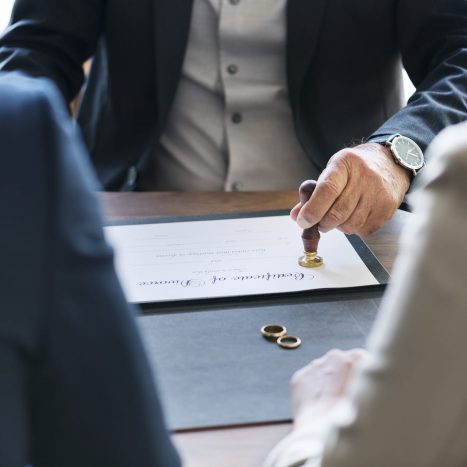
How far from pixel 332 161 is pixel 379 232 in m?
0.13

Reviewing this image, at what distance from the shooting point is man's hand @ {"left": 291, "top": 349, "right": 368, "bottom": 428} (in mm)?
677

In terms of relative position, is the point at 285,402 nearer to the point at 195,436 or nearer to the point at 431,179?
the point at 195,436

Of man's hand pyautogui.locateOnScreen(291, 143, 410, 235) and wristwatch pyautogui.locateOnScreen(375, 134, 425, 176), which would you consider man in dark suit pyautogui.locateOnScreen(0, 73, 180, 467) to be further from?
wristwatch pyautogui.locateOnScreen(375, 134, 425, 176)

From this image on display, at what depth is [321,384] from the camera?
0.71 metres

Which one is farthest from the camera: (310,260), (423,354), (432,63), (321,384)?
(432,63)

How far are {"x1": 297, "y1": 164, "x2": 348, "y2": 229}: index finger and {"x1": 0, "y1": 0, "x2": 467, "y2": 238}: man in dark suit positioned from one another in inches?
15.1

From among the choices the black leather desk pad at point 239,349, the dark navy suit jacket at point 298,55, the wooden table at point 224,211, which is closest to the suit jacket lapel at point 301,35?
the dark navy suit jacket at point 298,55

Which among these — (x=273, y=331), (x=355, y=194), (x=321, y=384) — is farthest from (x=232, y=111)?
(x=321, y=384)

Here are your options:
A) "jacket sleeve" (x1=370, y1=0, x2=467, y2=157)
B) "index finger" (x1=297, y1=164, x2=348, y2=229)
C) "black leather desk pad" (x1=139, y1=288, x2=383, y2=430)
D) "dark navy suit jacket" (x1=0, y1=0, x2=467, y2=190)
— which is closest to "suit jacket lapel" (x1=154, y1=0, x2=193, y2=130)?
"dark navy suit jacket" (x1=0, y1=0, x2=467, y2=190)

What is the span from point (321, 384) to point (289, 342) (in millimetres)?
121

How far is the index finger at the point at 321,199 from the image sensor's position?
3.40 ft

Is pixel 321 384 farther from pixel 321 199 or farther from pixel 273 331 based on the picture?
pixel 321 199

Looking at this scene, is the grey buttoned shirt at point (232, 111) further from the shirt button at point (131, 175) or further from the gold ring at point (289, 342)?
the gold ring at point (289, 342)

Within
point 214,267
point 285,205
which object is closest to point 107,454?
point 214,267
